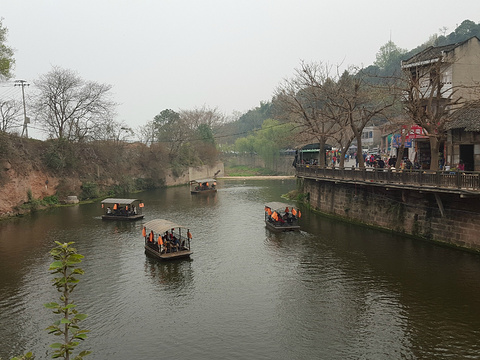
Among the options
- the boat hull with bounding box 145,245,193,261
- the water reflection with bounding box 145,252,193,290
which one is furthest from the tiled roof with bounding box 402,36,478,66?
the water reflection with bounding box 145,252,193,290

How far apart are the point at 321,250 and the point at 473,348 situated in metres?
13.8

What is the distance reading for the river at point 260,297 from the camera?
1564 centimetres

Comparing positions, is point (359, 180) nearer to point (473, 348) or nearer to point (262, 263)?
point (262, 263)

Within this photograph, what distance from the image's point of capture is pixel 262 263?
25797 mm

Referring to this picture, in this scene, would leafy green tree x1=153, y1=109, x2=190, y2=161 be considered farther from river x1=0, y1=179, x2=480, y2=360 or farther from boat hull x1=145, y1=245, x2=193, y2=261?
boat hull x1=145, y1=245, x2=193, y2=261

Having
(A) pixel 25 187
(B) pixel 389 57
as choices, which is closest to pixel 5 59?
(A) pixel 25 187

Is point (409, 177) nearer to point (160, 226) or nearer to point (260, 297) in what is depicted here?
point (260, 297)

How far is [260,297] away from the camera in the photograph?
20281mm

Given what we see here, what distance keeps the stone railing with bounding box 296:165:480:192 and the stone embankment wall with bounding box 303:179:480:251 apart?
4.04ft

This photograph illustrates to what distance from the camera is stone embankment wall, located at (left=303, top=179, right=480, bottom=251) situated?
24.8m

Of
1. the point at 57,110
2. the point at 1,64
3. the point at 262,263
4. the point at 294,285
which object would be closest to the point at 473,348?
the point at 294,285

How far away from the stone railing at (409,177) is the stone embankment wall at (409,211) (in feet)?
4.04

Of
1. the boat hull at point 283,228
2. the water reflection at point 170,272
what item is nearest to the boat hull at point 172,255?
the water reflection at point 170,272

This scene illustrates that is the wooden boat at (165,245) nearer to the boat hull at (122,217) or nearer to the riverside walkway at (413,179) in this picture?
the boat hull at (122,217)
